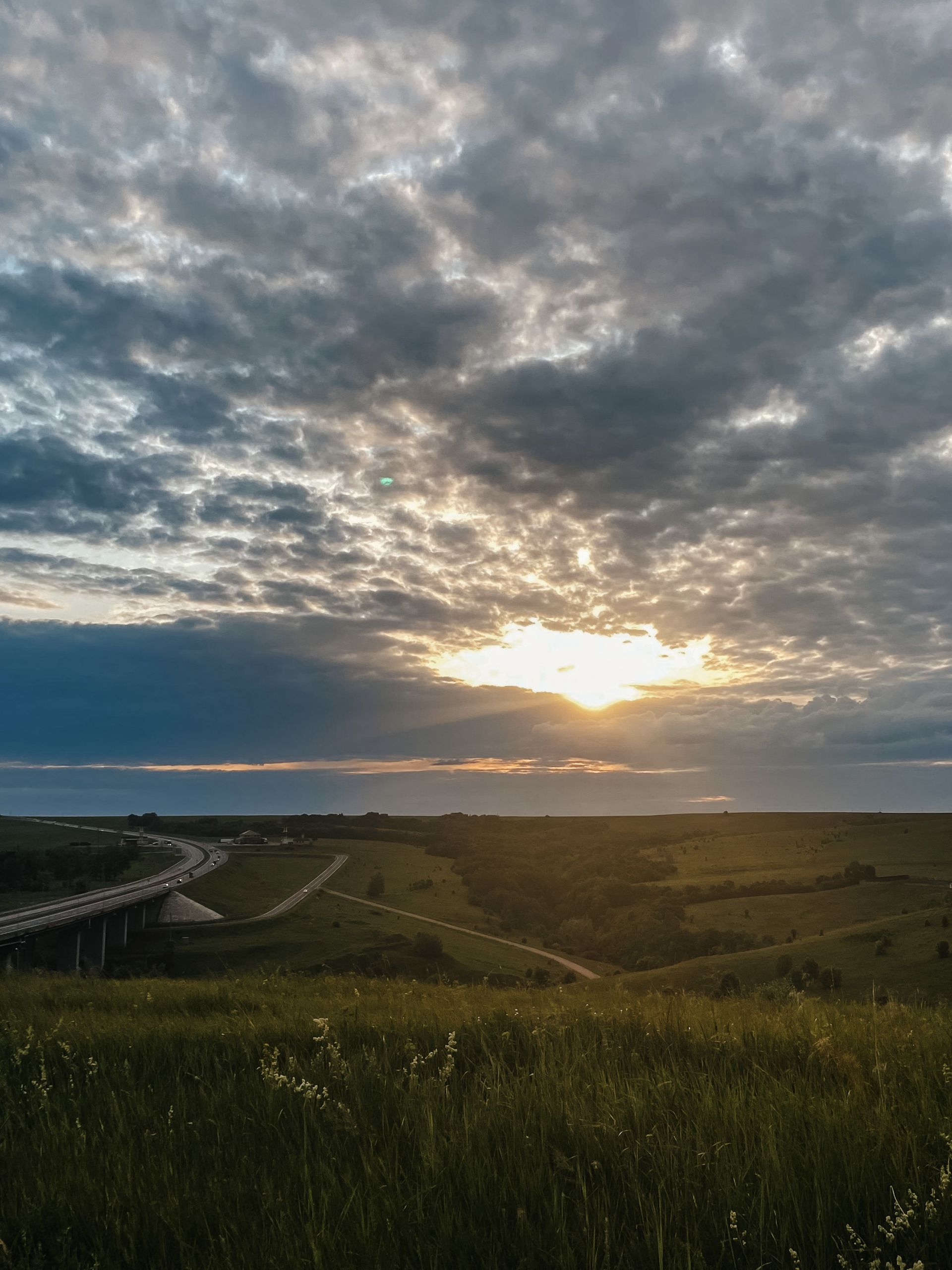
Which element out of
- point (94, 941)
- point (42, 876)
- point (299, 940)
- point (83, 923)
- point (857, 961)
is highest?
point (42, 876)

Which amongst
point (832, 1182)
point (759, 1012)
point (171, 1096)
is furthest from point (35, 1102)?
point (759, 1012)

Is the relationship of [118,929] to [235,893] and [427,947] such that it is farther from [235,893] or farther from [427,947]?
[427,947]

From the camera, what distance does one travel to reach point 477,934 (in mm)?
170625

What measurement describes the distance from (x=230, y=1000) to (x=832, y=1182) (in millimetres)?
9183

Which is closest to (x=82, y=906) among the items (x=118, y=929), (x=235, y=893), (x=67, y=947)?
(x=118, y=929)

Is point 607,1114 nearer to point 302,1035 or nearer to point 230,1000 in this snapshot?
point 302,1035

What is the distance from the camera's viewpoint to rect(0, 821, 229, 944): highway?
117000 millimetres

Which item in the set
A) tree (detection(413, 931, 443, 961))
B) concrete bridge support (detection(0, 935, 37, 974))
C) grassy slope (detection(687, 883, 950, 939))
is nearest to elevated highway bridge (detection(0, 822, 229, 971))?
concrete bridge support (detection(0, 935, 37, 974))

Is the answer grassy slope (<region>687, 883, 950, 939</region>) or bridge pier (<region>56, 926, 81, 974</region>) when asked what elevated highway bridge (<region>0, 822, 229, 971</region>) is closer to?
bridge pier (<region>56, 926, 81, 974</region>)

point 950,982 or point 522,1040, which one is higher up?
point 522,1040

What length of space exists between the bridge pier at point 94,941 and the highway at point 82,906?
1.71 m

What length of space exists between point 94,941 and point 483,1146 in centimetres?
15301

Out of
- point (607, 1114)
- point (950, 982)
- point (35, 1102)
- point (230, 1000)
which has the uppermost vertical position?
point (607, 1114)

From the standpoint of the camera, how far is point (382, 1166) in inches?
167
